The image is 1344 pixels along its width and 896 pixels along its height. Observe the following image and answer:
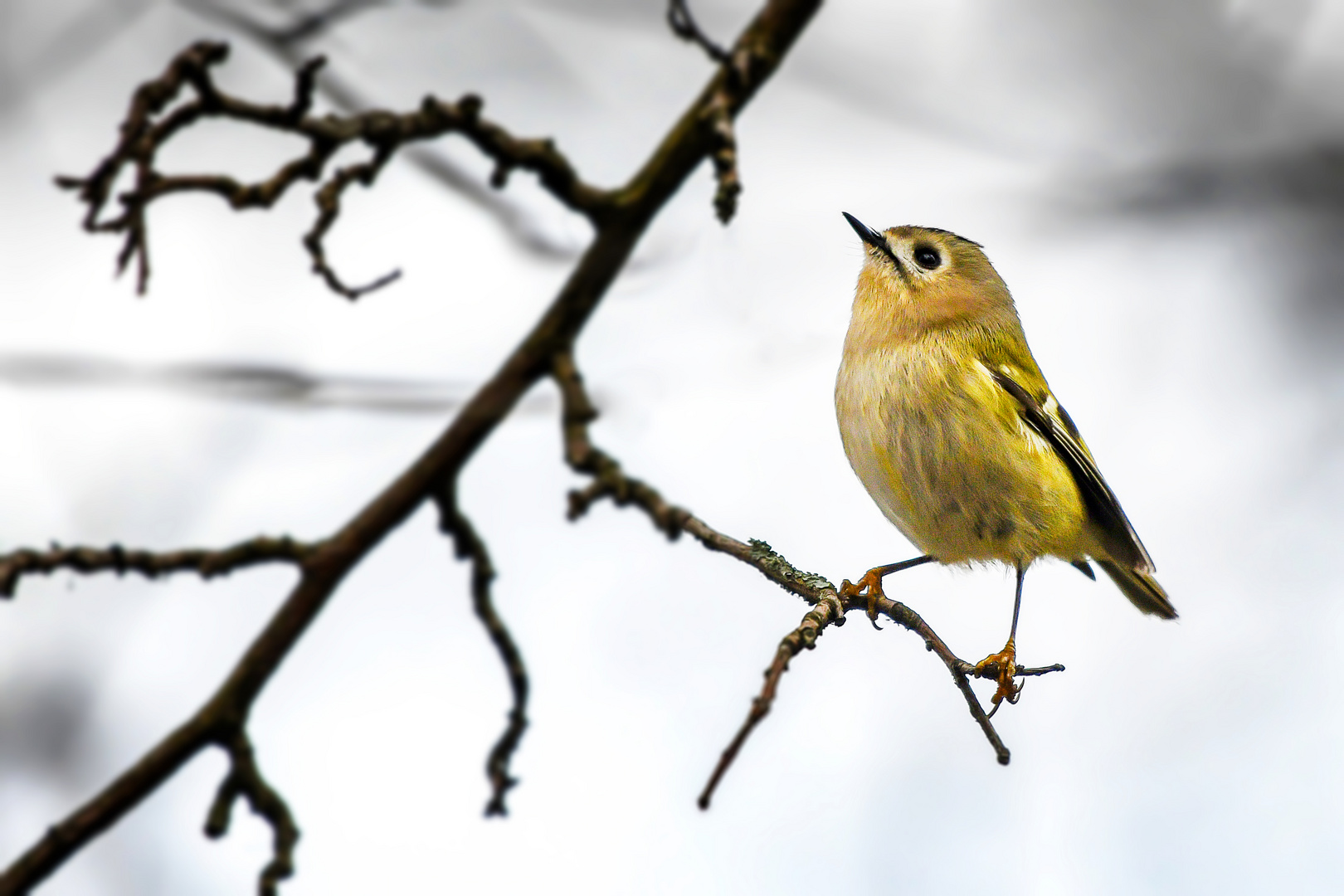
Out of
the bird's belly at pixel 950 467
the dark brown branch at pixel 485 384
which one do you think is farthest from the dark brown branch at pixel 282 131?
the bird's belly at pixel 950 467

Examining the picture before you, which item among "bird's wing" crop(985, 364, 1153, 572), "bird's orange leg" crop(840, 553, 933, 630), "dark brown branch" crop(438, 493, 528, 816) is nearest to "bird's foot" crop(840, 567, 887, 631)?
"bird's orange leg" crop(840, 553, 933, 630)

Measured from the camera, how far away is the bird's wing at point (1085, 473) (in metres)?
3.59

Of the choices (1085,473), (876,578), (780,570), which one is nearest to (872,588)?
(876,578)

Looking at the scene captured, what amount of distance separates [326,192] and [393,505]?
1.19 feet

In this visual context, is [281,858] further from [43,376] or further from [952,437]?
[952,437]

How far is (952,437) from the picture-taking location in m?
3.28

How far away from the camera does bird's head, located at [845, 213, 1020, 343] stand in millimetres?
3639

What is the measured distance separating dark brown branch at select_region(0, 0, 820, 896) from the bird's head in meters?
2.47

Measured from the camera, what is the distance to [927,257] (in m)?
4.02

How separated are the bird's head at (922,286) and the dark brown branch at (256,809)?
2.70 metres

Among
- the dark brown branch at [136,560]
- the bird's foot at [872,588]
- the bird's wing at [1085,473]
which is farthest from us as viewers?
the bird's wing at [1085,473]

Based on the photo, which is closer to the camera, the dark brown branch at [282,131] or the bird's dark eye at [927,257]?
the dark brown branch at [282,131]

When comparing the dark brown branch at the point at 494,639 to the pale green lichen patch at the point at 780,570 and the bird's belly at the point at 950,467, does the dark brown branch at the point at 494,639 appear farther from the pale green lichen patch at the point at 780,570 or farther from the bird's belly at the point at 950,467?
the bird's belly at the point at 950,467

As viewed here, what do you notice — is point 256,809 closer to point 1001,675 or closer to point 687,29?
point 687,29
